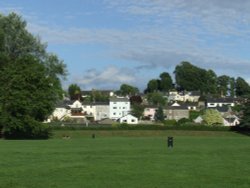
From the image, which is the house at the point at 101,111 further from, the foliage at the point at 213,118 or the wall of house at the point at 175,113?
the foliage at the point at 213,118

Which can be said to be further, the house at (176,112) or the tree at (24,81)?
the house at (176,112)

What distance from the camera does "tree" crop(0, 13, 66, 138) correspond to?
6812 cm

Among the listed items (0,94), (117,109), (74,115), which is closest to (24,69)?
(0,94)

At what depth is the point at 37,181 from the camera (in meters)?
16.1

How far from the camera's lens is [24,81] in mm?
69500

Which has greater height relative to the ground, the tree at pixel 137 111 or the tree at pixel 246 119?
the tree at pixel 137 111

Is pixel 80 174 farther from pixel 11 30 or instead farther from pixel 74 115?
pixel 74 115

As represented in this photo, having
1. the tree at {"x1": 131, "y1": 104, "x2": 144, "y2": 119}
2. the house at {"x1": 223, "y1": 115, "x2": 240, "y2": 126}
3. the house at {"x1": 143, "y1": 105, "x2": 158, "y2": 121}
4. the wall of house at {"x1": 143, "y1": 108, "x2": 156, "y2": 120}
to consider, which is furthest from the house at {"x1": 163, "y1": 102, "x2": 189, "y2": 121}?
the house at {"x1": 223, "y1": 115, "x2": 240, "y2": 126}

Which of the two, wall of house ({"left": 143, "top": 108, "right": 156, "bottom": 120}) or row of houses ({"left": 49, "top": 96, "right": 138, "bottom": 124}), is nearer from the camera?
row of houses ({"left": 49, "top": 96, "right": 138, "bottom": 124})

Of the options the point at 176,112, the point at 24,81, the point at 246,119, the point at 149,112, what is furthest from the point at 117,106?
the point at 24,81

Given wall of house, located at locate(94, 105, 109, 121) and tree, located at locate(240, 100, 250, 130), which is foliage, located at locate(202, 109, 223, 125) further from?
wall of house, located at locate(94, 105, 109, 121)

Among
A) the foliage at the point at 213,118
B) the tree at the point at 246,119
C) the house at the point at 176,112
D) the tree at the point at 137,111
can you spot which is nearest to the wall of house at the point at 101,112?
the house at the point at 176,112

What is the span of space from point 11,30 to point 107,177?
5908 centimetres

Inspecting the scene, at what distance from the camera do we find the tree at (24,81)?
68.1m
